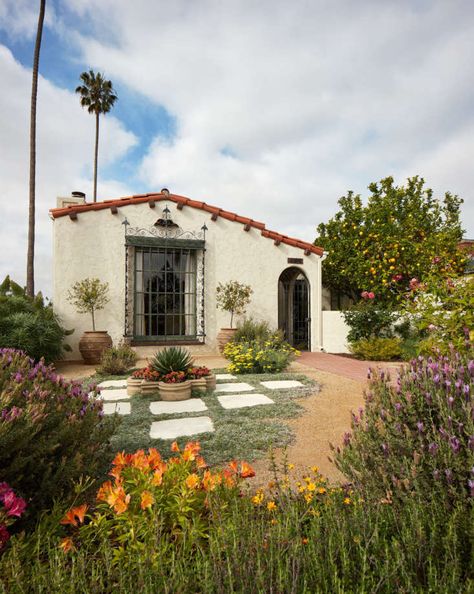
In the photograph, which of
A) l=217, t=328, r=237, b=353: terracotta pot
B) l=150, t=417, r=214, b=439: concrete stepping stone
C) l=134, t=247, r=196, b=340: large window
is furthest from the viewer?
l=134, t=247, r=196, b=340: large window

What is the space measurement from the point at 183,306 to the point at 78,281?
10.1 feet

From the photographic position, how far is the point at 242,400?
5.00 metres

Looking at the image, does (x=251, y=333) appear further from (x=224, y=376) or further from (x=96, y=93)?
(x=96, y=93)

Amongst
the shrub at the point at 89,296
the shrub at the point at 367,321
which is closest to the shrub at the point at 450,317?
the shrub at the point at 367,321

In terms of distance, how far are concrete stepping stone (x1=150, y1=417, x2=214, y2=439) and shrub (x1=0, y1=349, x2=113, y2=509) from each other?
4.01 ft

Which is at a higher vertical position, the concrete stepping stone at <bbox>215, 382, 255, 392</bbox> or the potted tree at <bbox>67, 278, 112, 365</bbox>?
the potted tree at <bbox>67, 278, 112, 365</bbox>

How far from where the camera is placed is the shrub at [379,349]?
9.48 m

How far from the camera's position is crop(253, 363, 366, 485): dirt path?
2.82m

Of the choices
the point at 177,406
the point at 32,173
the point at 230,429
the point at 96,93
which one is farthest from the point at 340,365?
the point at 96,93

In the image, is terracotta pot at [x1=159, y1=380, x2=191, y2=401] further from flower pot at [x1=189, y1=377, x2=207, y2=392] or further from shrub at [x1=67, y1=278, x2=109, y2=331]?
shrub at [x1=67, y1=278, x2=109, y2=331]

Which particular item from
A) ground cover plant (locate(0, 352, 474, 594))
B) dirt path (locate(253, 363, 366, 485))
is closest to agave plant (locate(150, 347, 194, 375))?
dirt path (locate(253, 363, 366, 485))

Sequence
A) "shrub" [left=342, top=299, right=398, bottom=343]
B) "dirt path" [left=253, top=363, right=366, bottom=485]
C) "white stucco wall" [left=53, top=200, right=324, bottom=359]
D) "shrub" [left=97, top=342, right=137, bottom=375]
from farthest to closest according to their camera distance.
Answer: "shrub" [left=342, top=299, right=398, bottom=343] < "white stucco wall" [left=53, top=200, right=324, bottom=359] < "shrub" [left=97, top=342, right=137, bottom=375] < "dirt path" [left=253, top=363, right=366, bottom=485]

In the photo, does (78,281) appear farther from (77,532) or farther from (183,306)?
(77,532)

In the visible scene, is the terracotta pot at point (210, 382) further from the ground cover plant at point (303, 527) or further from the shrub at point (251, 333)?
the ground cover plant at point (303, 527)
